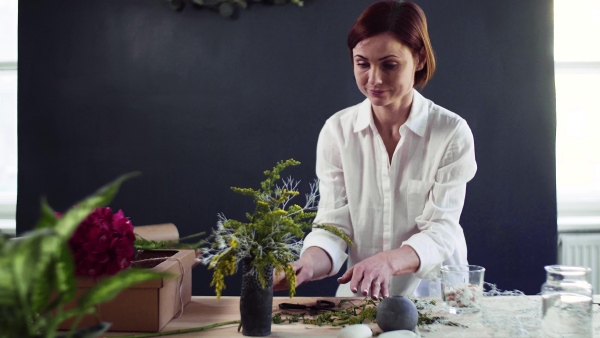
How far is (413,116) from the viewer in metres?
2.84

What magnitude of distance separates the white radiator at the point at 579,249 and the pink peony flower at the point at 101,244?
8.05 ft

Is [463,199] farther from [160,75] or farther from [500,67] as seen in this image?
[160,75]

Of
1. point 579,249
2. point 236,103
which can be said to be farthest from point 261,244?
point 579,249

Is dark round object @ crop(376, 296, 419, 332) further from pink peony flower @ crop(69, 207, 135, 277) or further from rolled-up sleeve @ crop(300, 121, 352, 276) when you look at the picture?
rolled-up sleeve @ crop(300, 121, 352, 276)

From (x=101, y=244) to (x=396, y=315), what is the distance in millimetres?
699

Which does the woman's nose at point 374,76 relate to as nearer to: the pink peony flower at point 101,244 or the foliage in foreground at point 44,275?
the pink peony flower at point 101,244

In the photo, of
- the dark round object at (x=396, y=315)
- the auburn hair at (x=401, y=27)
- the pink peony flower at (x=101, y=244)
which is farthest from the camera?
the auburn hair at (x=401, y=27)

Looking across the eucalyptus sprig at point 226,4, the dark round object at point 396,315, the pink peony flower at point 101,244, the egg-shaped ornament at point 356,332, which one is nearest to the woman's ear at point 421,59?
the eucalyptus sprig at point 226,4

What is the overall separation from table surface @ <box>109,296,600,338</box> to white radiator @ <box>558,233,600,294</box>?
1433mm

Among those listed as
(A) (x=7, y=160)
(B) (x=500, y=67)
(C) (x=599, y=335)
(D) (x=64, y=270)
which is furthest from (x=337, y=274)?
(D) (x=64, y=270)

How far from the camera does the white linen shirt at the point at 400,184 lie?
274cm

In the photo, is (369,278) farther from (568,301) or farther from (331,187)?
(331,187)

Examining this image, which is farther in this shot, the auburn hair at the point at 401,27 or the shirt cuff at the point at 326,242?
the auburn hair at the point at 401,27

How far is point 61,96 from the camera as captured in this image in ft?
10.2
